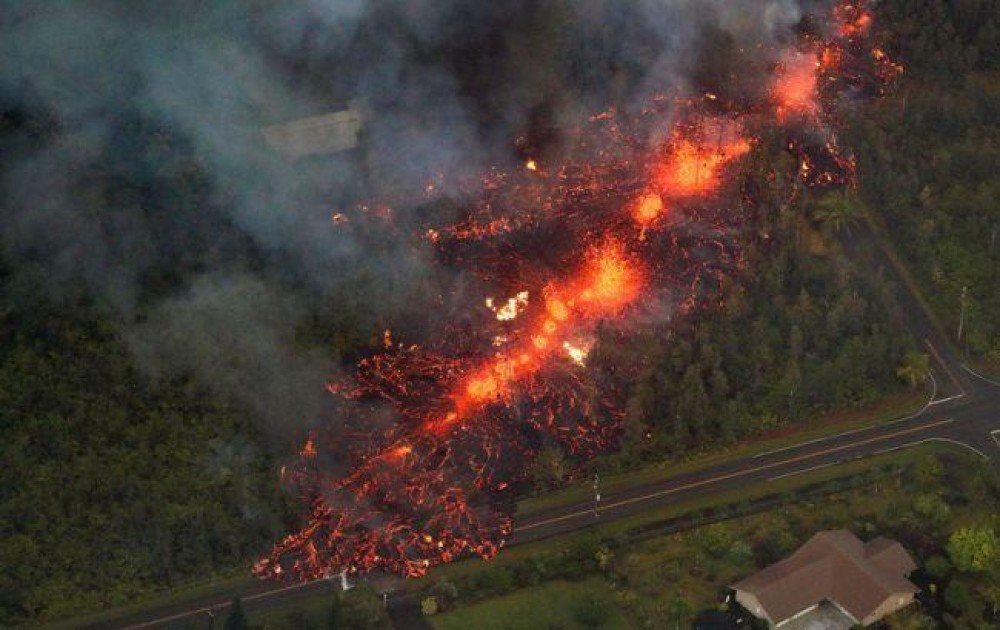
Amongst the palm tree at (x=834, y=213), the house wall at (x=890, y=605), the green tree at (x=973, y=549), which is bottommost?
the house wall at (x=890, y=605)

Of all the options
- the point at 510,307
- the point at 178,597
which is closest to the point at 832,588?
the point at 510,307

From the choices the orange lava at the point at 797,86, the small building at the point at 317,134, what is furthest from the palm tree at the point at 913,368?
the small building at the point at 317,134

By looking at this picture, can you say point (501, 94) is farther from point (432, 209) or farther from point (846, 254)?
point (846, 254)

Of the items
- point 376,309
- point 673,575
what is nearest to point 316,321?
point 376,309

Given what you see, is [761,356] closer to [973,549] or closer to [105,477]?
[973,549]

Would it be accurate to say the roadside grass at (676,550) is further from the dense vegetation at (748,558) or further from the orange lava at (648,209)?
the orange lava at (648,209)

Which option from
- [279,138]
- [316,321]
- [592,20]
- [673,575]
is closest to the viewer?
[673,575]
